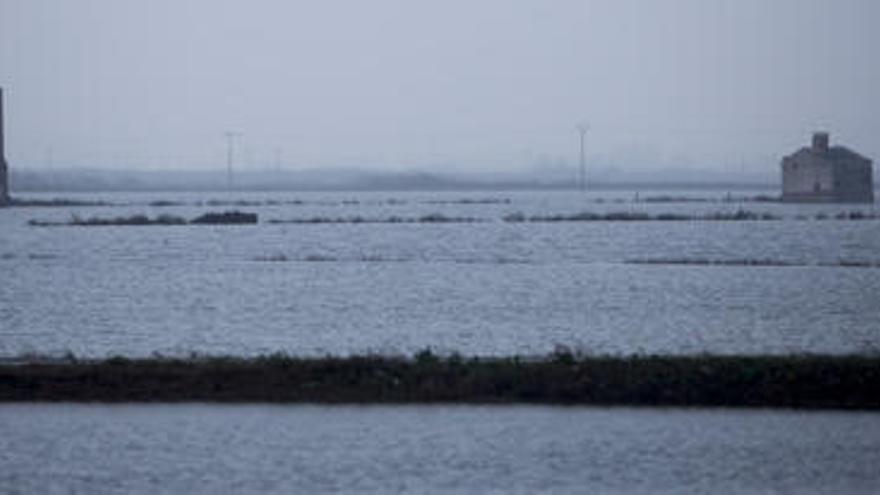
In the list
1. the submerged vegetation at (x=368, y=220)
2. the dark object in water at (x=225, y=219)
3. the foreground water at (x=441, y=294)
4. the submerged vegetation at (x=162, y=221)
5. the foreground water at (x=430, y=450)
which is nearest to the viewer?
the foreground water at (x=430, y=450)

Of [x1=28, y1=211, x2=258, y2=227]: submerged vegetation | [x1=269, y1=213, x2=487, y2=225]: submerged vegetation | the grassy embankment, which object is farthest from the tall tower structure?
the grassy embankment

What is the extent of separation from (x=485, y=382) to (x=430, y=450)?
384cm

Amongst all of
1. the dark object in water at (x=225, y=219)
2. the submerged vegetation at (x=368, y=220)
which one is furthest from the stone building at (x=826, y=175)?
the dark object in water at (x=225, y=219)

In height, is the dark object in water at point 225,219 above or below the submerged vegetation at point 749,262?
above

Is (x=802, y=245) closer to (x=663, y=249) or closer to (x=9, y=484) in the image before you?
(x=663, y=249)

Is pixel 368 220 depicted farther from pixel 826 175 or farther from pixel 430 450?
pixel 430 450

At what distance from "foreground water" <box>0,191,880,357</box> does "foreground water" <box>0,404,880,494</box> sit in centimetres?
967

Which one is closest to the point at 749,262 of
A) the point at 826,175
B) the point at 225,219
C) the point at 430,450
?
the point at 430,450

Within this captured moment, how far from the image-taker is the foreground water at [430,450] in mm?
13266

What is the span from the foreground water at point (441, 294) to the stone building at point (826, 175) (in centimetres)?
4066

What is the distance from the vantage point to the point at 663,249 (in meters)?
80.8

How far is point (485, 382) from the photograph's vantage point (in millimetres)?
18625

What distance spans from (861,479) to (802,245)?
71354 mm

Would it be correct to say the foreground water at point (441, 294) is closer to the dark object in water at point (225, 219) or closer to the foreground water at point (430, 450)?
the foreground water at point (430, 450)
